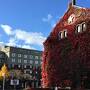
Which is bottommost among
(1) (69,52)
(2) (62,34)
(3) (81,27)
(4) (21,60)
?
(1) (69,52)

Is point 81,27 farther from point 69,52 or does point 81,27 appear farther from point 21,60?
point 21,60

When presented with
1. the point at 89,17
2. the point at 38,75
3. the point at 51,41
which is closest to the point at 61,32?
the point at 51,41

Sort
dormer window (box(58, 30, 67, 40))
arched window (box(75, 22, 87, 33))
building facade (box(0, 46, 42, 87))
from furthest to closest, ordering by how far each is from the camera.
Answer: building facade (box(0, 46, 42, 87)) → dormer window (box(58, 30, 67, 40)) → arched window (box(75, 22, 87, 33))

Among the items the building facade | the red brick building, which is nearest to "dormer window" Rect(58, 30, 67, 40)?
the red brick building

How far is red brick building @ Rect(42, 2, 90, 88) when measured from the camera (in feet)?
183

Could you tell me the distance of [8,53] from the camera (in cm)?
15512

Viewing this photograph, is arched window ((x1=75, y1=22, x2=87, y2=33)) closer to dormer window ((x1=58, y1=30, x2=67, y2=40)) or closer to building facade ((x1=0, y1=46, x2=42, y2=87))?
dormer window ((x1=58, y1=30, x2=67, y2=40))

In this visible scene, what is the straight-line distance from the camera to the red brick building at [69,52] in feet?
183

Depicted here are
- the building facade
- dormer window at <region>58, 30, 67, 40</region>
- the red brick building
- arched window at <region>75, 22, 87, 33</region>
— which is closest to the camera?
the red brick building

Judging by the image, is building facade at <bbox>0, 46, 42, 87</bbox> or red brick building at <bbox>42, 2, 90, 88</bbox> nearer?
red brick building at <bbox>42, 2, 90, 88</bbox>

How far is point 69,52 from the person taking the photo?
190ft

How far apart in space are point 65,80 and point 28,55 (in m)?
104

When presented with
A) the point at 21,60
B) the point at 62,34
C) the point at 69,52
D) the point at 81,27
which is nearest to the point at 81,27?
the point at 81,27

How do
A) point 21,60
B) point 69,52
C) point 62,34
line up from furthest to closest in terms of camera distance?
point 21,60 < point 62,34 < point 69,52
